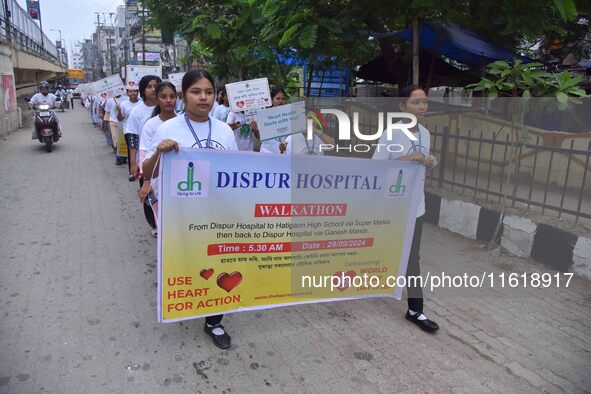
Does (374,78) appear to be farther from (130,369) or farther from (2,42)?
(2,42)

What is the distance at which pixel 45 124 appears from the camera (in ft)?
36.8

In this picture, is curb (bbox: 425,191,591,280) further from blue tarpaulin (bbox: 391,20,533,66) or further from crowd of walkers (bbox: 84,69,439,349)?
blue tarpaulin (bbox: 391,20,533,66)

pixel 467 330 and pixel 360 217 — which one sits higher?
pixel 360 217

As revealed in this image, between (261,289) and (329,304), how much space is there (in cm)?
93

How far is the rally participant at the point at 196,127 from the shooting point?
284 cm

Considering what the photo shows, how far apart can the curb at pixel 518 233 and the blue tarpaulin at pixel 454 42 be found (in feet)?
9.94

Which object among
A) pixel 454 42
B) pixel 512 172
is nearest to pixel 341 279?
pixel 512 172

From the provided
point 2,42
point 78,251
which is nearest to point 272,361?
point 78,251

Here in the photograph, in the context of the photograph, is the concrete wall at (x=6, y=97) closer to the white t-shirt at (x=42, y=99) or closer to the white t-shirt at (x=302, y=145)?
the white t-shirt at (x=42, y=99)

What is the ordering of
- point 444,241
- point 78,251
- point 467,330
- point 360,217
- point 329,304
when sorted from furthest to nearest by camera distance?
point 444,241
point 78,251
point 329,304
point 467,330
point 360,217

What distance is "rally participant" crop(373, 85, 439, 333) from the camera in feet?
10.3

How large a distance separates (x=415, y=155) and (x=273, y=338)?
1.60 metres

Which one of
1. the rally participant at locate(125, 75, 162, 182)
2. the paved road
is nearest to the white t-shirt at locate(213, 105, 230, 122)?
the rally participant at locate(125, 75, 162, 182)

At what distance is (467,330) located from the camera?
3361mm
